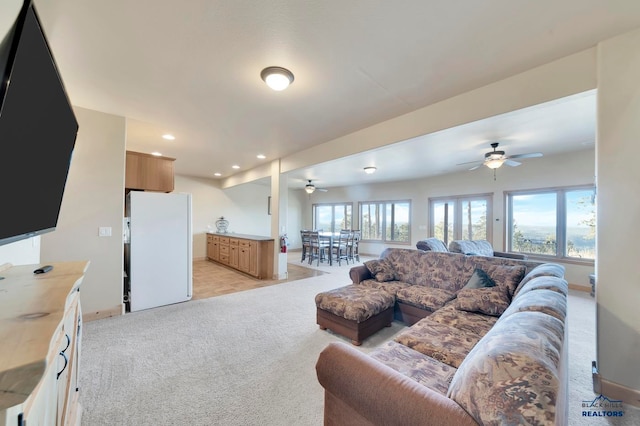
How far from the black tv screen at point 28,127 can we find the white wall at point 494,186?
24.7ft

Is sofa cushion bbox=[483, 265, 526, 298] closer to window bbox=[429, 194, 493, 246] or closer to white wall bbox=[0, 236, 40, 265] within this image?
white wall bbox=[0, 236, 40, 265]

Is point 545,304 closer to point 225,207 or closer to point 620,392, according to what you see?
point 620,392

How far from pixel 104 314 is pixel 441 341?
158 inches

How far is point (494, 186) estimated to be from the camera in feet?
20.1

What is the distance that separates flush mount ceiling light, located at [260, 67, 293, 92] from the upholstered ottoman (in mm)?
2356

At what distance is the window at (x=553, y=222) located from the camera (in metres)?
4.88

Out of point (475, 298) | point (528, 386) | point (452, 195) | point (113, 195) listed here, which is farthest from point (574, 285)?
point (113, 195)

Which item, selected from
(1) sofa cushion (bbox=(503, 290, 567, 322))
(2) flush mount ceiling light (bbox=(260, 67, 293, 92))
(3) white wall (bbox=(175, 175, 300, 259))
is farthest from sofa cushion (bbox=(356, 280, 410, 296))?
(3) white wall (bbox=(175, 175, 300, 259))

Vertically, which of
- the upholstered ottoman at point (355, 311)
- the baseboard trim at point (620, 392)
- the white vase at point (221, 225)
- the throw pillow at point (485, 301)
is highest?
the white vase at point (221, 225)

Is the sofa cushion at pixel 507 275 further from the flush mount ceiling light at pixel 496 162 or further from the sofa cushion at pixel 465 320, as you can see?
the flush mount ceiling light at pixel 496 162

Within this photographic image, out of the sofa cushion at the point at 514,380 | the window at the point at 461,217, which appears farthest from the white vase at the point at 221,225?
the sofa cushion at the point at 514,380

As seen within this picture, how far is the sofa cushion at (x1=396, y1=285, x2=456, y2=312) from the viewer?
2.73 metres

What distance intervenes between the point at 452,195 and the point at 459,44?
5.79 meters

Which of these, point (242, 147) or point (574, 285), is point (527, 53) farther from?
point (574, 285)
